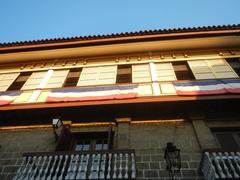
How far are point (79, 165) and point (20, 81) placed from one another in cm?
648

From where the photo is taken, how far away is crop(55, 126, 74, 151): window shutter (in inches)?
284

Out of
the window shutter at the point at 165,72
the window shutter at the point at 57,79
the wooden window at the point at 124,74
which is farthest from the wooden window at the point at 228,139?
the window shutter at the point at 57,79

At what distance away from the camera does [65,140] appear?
7480mm

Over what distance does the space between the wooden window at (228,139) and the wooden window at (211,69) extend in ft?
8.94

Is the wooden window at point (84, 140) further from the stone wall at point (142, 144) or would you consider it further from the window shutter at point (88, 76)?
the window shutter at point (88, 76)

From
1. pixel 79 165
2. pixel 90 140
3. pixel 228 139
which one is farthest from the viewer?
pixel 90 140

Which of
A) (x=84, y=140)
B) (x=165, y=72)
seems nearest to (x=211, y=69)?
(x=165, y=72)

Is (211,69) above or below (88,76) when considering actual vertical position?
above

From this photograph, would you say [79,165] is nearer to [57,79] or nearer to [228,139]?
[228,139]

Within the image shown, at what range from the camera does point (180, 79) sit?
1009cm

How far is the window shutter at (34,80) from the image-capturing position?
406 inches

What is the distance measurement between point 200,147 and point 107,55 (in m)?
6.67

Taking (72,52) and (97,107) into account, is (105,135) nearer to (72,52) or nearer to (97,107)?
(97,107)

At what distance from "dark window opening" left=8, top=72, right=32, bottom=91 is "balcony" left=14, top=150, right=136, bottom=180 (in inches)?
200
